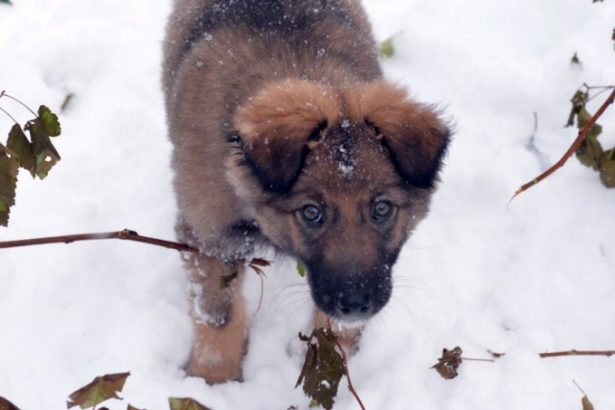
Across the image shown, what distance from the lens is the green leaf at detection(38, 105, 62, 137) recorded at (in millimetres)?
1965

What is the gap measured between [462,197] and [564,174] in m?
0.56

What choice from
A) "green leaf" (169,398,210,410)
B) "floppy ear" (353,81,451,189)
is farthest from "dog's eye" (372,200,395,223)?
"green leaf" (169,398,210,410)

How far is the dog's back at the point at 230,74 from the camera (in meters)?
3.06

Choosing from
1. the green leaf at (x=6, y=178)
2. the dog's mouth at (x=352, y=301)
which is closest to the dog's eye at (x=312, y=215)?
the dog's mouth at (x=352, y=301)

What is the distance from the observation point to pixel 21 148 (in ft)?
6.59

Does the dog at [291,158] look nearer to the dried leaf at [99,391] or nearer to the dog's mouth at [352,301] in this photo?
the dog's mouth at [352,301]

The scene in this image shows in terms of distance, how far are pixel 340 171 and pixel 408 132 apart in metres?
0.29

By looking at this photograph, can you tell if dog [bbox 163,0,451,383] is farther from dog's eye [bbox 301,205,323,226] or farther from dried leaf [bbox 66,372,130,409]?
dried leaf [bbox 66,372,130,409]

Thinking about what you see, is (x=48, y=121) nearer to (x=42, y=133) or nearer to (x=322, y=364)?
(x=42, y=133)

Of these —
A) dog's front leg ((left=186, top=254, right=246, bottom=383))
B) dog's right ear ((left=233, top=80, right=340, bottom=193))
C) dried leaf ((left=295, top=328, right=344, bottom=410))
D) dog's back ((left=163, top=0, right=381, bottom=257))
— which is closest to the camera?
dried leaf ((left=295, top=328, right=344, bottom=410))

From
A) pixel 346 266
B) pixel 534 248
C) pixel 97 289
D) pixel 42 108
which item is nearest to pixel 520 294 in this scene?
pixel 534 248

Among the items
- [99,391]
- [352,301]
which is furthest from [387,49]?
[99,391]

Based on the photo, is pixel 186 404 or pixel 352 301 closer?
pixel 186 404

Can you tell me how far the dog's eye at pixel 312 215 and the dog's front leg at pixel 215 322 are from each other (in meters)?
0.72
